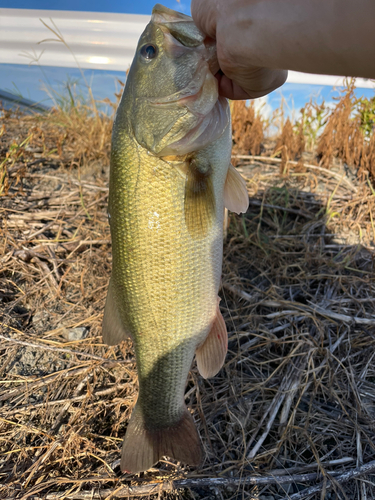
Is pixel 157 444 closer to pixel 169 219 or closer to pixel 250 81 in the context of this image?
pixel 169 219

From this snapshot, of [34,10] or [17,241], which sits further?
[34,10]

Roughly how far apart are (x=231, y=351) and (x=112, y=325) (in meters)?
1.04

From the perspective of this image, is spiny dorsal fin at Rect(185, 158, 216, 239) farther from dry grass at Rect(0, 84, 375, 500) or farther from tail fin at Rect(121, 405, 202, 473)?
dry grass at Rect(0, 84, 375, 500)

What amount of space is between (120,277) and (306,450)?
5.22 feet

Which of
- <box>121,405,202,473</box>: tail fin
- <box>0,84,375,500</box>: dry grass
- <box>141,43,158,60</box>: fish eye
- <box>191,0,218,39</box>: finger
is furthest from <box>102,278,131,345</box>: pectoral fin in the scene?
<box>191,0,218,39</box>: finger

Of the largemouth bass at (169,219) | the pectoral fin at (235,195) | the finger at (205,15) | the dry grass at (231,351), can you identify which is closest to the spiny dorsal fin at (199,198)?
the largemouth bass at (169,219)

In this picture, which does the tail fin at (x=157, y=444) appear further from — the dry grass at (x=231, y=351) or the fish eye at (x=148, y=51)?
the fish eye at (x=148, y=51)

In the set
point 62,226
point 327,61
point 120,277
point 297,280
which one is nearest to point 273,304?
point 297,280

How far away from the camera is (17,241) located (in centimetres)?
318

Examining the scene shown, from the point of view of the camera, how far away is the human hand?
1374 millimetres

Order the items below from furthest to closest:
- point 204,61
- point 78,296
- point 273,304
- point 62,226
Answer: point 62,226
point 78,296
point 273,304
point 204,61

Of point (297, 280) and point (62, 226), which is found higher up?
point (62, 226)

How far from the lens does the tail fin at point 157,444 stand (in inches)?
68.4

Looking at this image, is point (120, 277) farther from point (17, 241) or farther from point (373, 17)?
point (17, 241)
